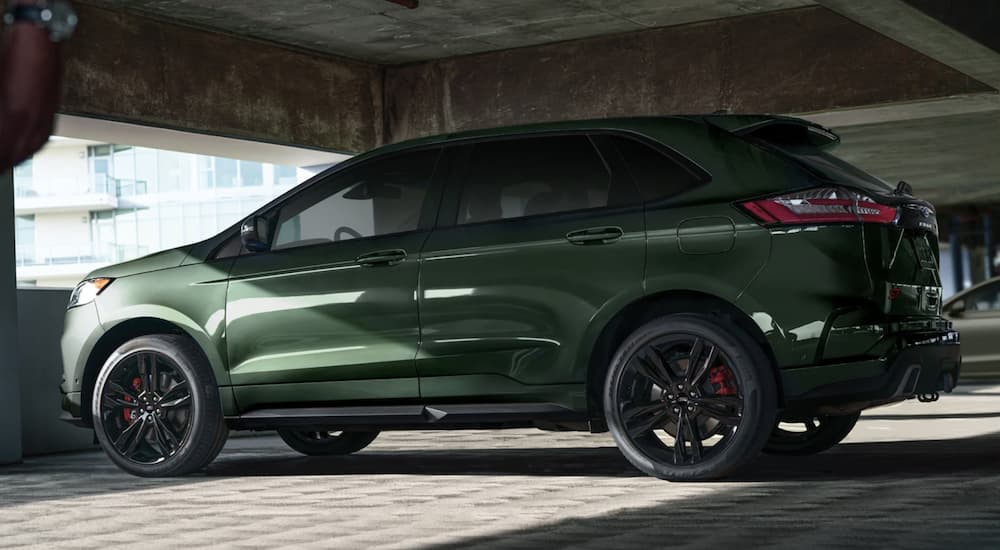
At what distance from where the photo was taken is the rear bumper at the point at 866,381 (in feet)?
20.4

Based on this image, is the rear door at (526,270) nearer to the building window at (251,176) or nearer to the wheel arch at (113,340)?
the wheel arch at (113,340)

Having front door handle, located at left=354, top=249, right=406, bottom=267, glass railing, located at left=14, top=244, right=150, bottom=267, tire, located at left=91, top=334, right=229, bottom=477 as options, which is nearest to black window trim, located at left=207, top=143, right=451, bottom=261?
front door handle, located at left=354, top=249, right=406, bottom=267

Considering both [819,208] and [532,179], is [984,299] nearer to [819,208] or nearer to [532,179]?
[532,179]

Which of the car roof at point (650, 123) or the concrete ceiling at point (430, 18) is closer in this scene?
the car roof at point (650, 123)

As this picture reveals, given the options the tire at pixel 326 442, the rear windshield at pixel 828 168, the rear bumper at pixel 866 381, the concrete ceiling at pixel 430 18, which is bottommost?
the tire at pixel 326 442

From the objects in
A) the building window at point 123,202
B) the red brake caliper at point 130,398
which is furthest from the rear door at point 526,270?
the building window at point 123,202

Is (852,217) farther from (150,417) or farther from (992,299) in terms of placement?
(992,299)

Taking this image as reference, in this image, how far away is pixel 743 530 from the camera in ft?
16.7

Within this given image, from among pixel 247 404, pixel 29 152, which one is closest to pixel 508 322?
pixel 247 404

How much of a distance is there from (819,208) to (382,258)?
215 centimetres

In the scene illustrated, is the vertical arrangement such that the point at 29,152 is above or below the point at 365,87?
below

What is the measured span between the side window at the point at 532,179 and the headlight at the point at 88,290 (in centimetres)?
225

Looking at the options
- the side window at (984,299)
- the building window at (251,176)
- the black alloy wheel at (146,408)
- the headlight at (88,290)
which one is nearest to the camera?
the black alloy wheel at (146,408)

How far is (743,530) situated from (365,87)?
1054 centimetres
